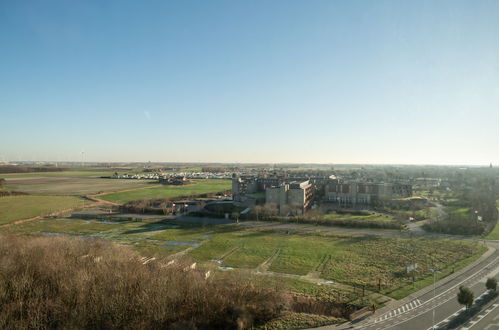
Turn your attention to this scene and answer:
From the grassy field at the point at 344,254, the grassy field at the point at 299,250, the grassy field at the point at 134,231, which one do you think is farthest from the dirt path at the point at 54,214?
the grassy field at the point at 344,254

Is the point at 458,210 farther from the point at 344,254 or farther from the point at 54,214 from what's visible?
the point at 54,214

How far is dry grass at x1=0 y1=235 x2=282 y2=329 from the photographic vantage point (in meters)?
18.1

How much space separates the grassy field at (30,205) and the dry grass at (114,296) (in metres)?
50.3

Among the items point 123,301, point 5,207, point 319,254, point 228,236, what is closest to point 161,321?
point 123,301

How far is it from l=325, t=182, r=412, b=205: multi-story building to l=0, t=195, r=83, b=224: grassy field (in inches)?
3140

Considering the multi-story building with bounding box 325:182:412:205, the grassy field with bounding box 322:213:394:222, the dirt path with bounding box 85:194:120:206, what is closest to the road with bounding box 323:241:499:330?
the grassy field with bounding box 322:213:394:222

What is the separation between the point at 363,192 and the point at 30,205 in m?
98.0

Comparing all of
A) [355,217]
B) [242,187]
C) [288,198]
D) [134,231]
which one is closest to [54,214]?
[134,231]

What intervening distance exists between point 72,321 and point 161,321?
18.1ft

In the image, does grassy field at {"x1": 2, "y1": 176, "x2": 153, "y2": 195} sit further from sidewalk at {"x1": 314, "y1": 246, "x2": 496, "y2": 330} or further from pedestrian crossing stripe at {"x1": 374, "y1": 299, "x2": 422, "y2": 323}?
pedestrian crossing stripe at {"x1": 374, "y1": 299, "x2": 422, "y2": 323}

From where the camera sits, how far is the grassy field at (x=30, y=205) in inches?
2567

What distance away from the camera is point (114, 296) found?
62.9 ft

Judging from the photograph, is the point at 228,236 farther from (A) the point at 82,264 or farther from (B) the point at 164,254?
(A) the point at 82,264

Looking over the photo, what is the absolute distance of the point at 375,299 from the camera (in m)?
26.5
